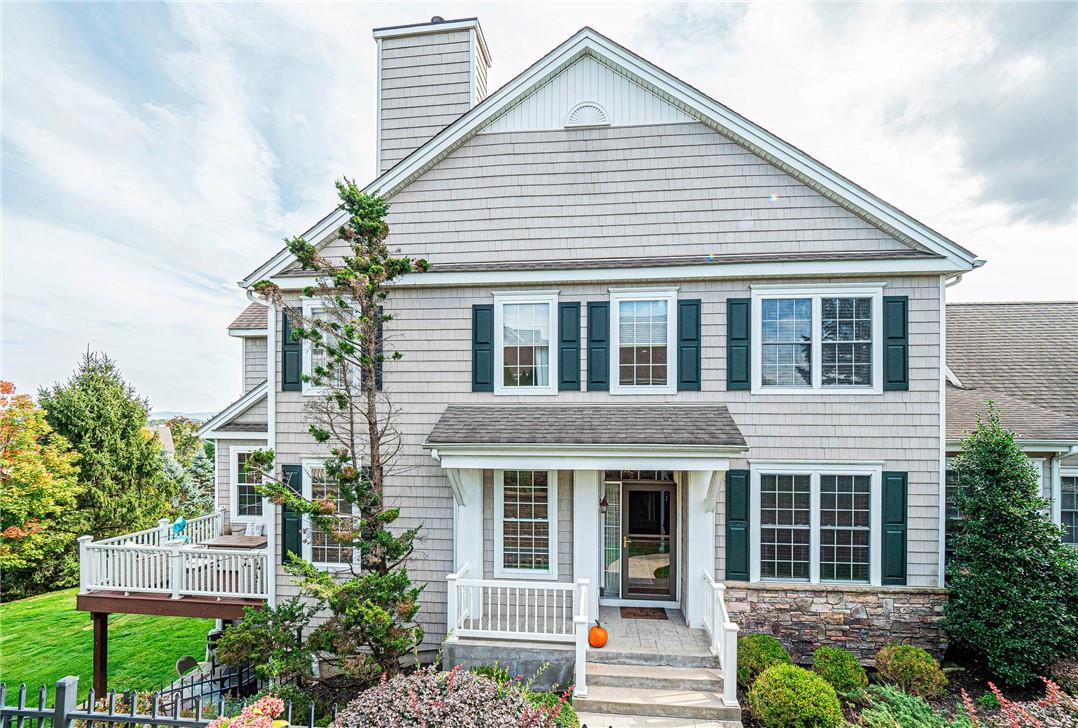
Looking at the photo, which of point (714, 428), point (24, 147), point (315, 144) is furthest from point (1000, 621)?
point (24, 147)

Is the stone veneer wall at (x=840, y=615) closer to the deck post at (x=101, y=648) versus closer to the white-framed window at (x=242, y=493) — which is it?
the white-framed window at (x=242, y=493)

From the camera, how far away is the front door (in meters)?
8.48

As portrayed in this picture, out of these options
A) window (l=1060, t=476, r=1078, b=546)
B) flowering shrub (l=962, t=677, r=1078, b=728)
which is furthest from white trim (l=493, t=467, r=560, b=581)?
window (l=1060, t=476, r=1078, b=546)

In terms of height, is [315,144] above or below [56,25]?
below

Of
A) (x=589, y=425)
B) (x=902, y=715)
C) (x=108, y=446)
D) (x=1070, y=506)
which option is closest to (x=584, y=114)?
(x=589, y=425)

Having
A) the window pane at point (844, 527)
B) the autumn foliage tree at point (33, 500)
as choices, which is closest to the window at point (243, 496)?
the autumn foliage tree at point (33, 500)

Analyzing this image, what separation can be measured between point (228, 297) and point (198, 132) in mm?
3898

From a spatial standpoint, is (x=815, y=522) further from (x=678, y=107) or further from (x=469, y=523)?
(x=678, y=107)

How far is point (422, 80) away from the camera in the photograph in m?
9.84

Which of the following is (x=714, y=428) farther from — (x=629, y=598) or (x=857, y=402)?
(x=629, y=598)

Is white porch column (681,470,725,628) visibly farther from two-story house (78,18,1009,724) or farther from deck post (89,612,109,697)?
deck post (89,612,109,697)

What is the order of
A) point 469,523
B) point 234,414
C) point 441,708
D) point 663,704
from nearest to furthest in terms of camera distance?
point 441,708 → point 663,704 → point 469,523 → point 234,414

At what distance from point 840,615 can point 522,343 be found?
6.78 m

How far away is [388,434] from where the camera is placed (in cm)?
842
